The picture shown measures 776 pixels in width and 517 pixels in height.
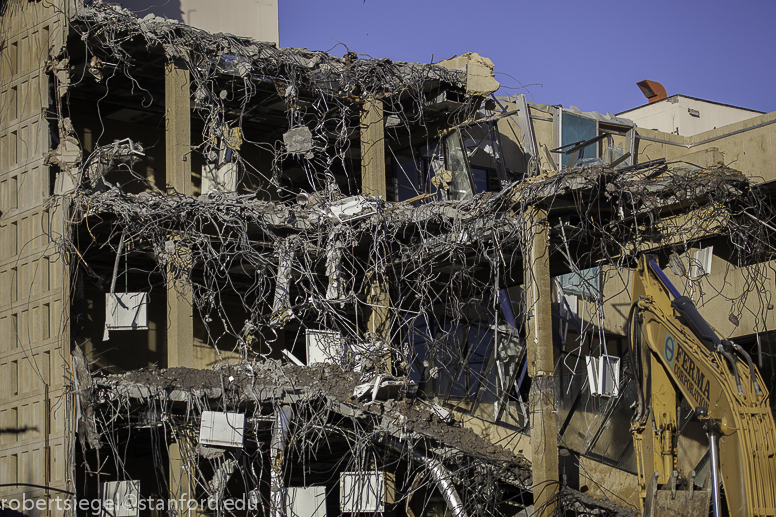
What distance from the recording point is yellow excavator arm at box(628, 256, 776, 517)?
9.30 metres

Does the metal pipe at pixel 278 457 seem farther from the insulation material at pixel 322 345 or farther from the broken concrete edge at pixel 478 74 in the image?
the broken concrete edge at pixel 478 74

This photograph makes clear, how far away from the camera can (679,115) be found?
30500mm

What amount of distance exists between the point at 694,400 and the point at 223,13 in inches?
540

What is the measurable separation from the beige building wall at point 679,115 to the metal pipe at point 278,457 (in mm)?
20730

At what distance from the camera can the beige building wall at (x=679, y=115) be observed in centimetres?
3048

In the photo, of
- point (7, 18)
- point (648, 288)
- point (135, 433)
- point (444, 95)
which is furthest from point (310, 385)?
point (7, 18)

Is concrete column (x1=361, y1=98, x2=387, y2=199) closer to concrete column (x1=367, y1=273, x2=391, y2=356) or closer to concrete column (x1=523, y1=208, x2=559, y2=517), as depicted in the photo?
concrete column (x1=367, y1=273, x2=391, y2=356)

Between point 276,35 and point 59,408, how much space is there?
1034 centimetres

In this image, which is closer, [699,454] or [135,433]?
[135,433]

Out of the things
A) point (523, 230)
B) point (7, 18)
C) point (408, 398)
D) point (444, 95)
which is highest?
point (7, 18)

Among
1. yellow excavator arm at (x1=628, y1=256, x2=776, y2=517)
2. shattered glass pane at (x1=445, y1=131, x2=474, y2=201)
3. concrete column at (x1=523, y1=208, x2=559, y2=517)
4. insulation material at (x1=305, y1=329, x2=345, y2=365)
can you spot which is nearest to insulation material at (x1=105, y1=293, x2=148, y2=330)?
insulation material at (x1=305, y1=329, x2=345, y2=365)

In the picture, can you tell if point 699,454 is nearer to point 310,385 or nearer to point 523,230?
point 523,230

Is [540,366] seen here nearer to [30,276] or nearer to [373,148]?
[373,148]

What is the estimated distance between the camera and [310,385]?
46.5 feet
